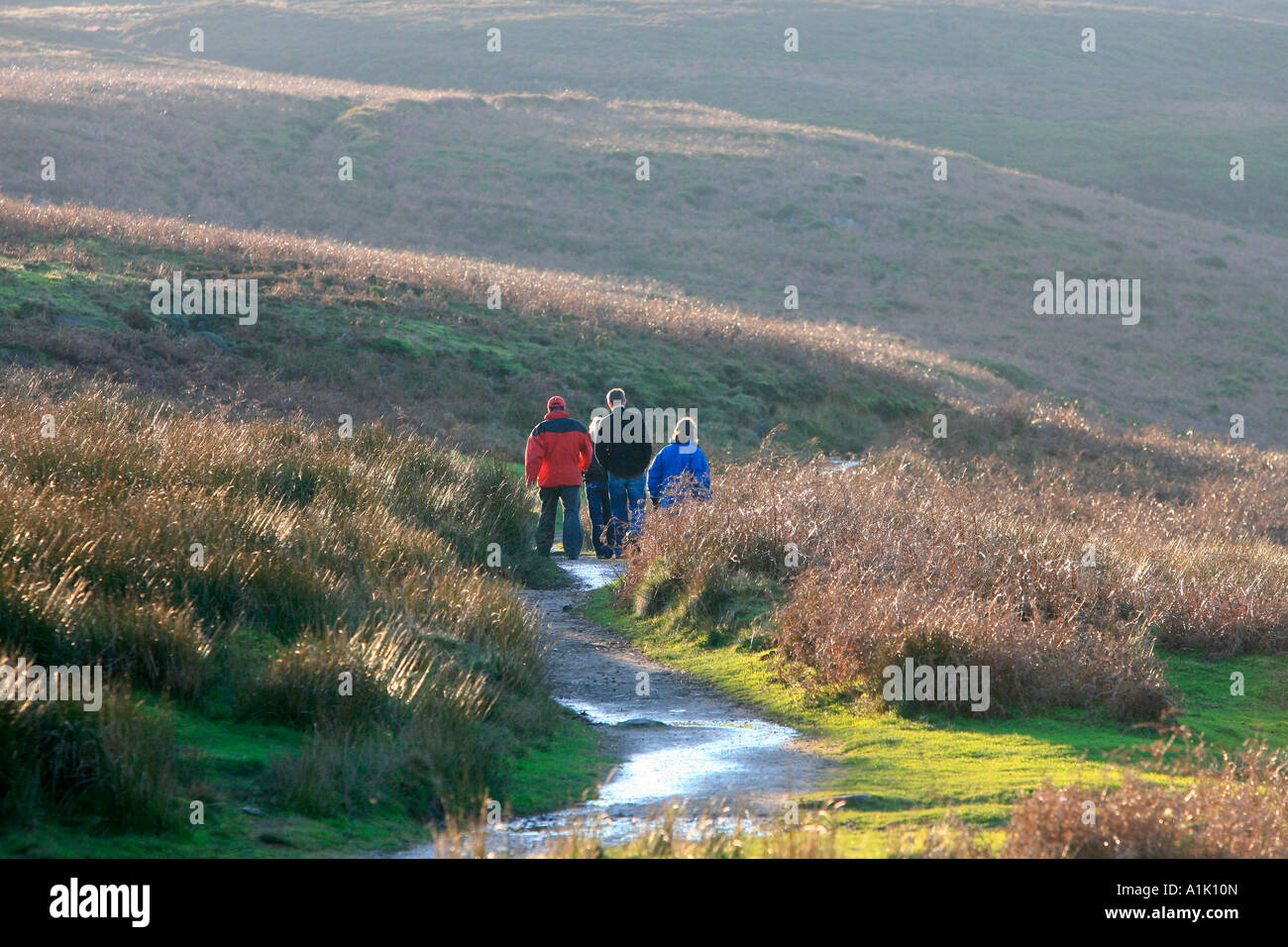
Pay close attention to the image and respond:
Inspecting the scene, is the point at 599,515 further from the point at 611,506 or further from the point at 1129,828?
the point at 1129,828

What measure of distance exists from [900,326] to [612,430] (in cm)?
2446

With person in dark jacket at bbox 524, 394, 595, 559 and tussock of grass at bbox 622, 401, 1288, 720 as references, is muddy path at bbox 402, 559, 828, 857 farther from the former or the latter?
person in dark jacket at bbox 524, 394, 595, 559

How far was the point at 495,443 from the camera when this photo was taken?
716 inches

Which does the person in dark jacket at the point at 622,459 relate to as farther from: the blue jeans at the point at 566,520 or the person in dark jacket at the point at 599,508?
the blue jeans at the point at 566,520

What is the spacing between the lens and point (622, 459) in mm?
13734

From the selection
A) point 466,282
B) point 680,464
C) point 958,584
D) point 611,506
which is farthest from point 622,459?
point 466,282

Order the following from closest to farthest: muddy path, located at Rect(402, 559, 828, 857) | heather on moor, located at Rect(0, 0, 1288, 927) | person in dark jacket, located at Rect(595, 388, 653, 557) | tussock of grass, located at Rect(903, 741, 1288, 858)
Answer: tussock of grass, located at Rect(903, 741, 1288, 858)
heather on moor, located at Rect(0, 0, 1288, 927)
muddy path, located at Rect(402, 559, 828, 857)
person in dark jacket, located at Rect(595, 388, 653, 557)

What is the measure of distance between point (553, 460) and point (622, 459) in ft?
2.85

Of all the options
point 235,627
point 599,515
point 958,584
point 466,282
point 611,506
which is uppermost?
point 466,282

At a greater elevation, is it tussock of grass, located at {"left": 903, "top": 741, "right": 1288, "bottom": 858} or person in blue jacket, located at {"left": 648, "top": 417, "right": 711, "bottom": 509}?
person in blue jacket, located at {"left": 648, "top": 417, "right": 711, "bottom": 509}

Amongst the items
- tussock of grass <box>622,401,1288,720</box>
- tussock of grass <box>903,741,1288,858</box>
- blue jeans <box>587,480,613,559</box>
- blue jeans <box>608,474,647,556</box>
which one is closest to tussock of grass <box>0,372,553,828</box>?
tussock of grass <box>622,401,1288,720</box>

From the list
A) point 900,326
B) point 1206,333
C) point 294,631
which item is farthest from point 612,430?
point 1206,333

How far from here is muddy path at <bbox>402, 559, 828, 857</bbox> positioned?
565cm

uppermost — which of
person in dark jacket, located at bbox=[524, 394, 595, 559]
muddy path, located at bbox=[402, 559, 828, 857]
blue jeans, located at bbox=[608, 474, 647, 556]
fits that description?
person in dark jacket, located at bbox=[524, 394, 595, 559]
